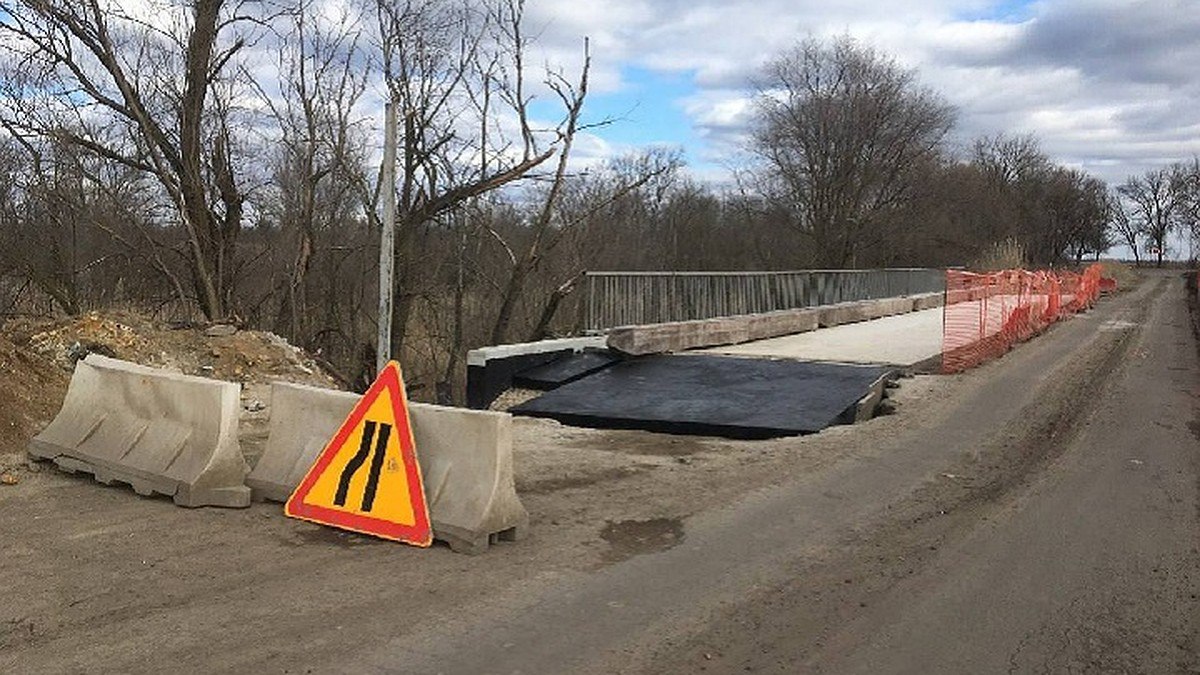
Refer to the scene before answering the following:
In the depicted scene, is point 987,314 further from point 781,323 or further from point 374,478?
point 374,478

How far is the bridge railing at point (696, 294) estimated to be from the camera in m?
15.4

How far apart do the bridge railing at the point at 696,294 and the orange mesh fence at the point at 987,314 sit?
3.62 meters

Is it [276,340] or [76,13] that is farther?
[76,13]

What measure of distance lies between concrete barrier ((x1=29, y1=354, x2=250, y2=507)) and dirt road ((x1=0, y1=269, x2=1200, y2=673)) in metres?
0.15

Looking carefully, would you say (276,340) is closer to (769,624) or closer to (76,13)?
(76,13)

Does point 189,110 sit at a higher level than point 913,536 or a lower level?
higher

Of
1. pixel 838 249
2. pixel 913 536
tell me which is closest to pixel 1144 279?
pixel 838 249

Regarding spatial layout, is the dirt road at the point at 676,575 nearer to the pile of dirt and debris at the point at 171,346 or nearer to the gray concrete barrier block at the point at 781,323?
the pile of dirt and debris at the point at 171,346

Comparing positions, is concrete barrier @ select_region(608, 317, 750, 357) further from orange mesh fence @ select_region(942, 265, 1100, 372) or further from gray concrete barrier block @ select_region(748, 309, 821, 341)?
orange mesh fence @ select_region(942, 265, 1100, 372)

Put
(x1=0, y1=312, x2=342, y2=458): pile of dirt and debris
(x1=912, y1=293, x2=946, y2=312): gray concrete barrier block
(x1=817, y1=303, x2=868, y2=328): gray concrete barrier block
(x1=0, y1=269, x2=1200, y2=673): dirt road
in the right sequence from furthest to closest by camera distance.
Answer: (x1=912, y1=293, x2=946, y2=312): gray concrete barrier block
(x1=817, y1=303, x2=868, y2=328): gray concrete barrier block
(x1=0, y1=312, x2=342, y2=458): pile of dirt and debris
(x1=0, y1=269, x2=1200, y2=673): dirt road

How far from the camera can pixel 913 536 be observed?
6.27 metres

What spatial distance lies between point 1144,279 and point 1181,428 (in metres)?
67.5

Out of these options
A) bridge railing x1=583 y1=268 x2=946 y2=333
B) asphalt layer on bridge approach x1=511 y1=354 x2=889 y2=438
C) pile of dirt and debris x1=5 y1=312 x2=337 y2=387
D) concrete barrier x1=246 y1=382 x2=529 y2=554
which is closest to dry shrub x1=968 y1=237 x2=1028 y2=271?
bridge railing x1=583 y1=268 x2=946 y2=333

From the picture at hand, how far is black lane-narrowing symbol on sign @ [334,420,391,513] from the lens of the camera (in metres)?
5.95
